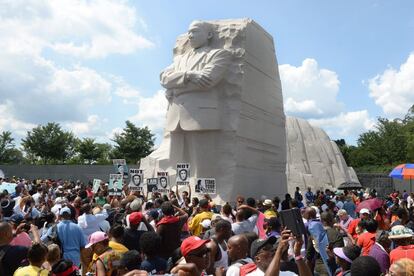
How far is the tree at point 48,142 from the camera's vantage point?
47969 millimetres

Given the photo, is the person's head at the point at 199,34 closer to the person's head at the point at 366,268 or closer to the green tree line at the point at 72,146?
the person's head at the point at 366,268

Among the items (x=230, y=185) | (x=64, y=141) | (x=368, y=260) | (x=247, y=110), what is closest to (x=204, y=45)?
(x=247, y=110)

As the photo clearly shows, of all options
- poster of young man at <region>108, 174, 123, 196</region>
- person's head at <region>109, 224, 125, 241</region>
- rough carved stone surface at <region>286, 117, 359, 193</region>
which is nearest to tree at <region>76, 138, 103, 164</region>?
rough carved stone surface at <region>286, 117, 359, 193</region>

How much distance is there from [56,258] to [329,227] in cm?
429

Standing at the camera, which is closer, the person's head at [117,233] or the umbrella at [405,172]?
the person's head at [117,233]

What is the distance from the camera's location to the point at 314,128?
3572cm

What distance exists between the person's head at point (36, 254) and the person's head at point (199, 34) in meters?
14.1

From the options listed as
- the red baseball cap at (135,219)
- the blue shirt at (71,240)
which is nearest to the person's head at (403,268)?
the red baseball cap at (135,219)

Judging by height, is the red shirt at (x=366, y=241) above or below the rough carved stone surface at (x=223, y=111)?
below

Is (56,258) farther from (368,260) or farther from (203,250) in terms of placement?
(368,260)

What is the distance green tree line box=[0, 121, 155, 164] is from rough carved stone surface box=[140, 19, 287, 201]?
91.0 feet

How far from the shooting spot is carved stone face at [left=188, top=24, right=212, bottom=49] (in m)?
17.8

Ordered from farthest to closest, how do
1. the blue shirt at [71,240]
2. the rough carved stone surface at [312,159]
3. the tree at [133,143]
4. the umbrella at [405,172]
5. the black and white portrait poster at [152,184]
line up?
1. the tree at [133,143]
2. the rough carved stone surface at [312,159]
3. the umbrella at [405,172]
4. the black and white portrait poster at [152,184]
5. the blue shirt at [71,240]

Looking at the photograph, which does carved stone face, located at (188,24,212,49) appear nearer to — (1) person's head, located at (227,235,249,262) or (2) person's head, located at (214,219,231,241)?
(2) person's head, located at (214,219,231,241)
